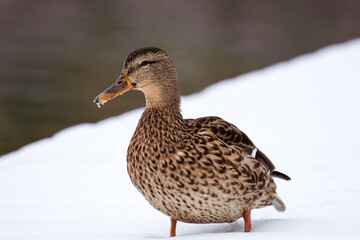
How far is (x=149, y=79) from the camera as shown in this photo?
2.81 metres

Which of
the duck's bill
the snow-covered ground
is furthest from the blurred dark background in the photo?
the duck's bill

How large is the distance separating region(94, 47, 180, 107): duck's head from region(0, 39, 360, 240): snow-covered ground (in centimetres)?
72

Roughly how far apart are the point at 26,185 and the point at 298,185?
191 cm

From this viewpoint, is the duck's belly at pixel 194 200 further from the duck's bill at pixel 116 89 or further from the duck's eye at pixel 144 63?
the duck's eye at pixel 144 63

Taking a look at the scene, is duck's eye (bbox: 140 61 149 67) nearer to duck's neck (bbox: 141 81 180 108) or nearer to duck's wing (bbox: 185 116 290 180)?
duck's neck (bbox: 141 81 180 108)

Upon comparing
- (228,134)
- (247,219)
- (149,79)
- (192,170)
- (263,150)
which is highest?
(149,79)

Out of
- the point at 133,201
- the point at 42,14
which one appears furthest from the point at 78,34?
the point at 133,201

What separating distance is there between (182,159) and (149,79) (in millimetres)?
455

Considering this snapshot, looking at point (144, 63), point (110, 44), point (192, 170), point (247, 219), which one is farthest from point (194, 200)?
point (110, 44)

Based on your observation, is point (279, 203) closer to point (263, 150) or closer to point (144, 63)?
point (144, 63)

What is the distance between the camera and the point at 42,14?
14.2 meters

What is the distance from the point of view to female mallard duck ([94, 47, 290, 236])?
2.66 m

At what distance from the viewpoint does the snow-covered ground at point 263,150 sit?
304cm

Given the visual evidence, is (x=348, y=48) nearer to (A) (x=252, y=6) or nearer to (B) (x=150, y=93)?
(B) (x=150, y=93)
